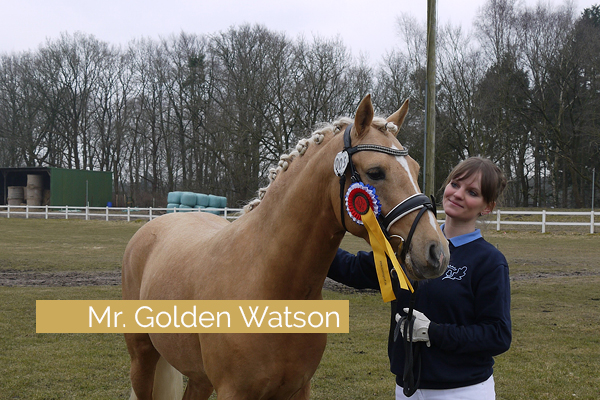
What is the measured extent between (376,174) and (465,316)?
845 mm

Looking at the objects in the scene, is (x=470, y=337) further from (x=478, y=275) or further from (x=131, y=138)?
(x=131, y=138)

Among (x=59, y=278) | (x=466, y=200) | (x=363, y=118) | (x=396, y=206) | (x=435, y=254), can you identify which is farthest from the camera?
(x=59, y=278)

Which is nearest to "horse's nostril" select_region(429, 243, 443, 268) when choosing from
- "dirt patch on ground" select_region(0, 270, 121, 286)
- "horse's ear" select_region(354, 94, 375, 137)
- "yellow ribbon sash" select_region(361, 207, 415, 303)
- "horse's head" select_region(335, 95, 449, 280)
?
"horse's head" select_region(335, 95, 449, 280)

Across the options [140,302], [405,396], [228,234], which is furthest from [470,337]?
[140,302]

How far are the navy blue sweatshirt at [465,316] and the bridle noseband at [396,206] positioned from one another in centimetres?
42

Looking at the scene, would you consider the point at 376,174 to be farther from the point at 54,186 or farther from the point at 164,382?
the point at 54,186

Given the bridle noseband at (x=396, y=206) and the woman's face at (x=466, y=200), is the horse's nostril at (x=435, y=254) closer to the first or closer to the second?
the bridle noseband at (x=396, y=206)

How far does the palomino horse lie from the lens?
6.39 feet

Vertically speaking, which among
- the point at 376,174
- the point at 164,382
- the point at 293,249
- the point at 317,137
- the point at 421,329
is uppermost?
the point at 317,137

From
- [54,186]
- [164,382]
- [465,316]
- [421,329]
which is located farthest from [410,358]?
[54,186]

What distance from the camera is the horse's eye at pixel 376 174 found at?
6.42ft

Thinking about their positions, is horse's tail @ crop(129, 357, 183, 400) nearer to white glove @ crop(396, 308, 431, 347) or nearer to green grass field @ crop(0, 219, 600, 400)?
green grass field @ crop(0, 219, 600, 400)

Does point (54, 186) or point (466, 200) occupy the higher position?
point (54, 186)

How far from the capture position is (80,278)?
10.3m
